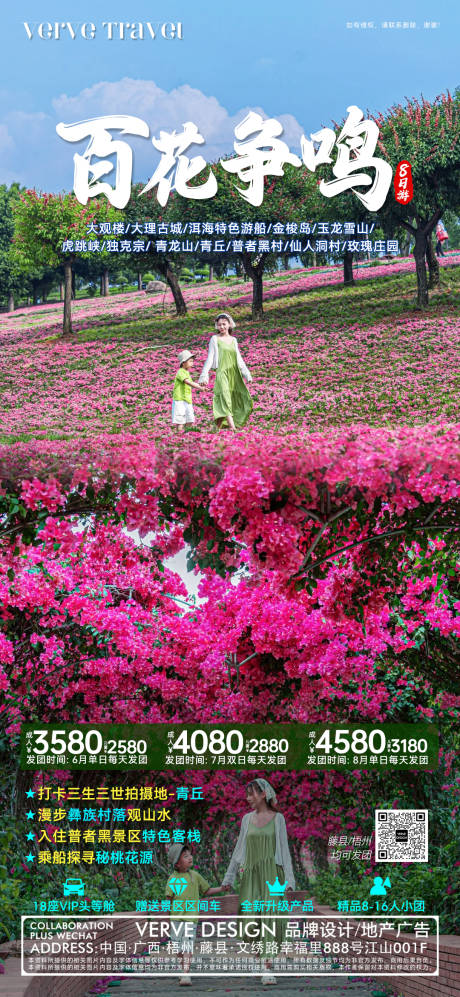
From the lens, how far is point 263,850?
629cm

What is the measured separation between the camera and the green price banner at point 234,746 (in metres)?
6.61

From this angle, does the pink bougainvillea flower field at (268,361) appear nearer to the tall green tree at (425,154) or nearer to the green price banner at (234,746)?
the tall green tree at (425,154)

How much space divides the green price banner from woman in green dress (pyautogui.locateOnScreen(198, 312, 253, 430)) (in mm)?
3806

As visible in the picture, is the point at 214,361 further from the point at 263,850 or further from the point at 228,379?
the point at 263,850

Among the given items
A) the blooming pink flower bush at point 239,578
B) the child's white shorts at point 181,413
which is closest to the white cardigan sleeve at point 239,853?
the blooming pink flower bush at point 239,578

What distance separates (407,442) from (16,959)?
4.18m

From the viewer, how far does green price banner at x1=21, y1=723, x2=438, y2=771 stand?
6.61 meters

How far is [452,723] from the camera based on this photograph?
9.16 m

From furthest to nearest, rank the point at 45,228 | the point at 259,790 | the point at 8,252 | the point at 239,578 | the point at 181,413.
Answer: the point at 8,252
the point at 45,228
the point at 181,413
the point at 239,578
the point at 259,790

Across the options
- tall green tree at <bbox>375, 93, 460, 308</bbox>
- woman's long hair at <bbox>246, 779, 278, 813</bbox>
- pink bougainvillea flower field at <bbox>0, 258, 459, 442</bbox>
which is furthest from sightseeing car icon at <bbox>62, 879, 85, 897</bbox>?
tall green tree at <bbox>375, 93, 460, 308</bbox>

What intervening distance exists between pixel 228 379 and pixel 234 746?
4249 mm

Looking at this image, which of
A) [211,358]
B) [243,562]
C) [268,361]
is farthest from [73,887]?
[268,361]

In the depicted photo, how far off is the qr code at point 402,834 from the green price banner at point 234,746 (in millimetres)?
405

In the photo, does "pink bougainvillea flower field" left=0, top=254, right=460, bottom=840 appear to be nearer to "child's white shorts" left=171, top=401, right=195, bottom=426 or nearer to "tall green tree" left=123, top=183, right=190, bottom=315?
"child's white shorts" left=171, top=401, right=195, bottom=426
